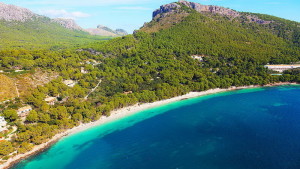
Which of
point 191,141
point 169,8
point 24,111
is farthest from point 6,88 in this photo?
point 169,8

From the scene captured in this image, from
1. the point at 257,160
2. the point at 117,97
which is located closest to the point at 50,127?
the point at 117,97

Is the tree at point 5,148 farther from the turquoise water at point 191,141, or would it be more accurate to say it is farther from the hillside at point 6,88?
the hillside at point 6,88

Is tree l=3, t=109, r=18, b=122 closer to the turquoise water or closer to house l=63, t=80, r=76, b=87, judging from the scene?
the turquoise water

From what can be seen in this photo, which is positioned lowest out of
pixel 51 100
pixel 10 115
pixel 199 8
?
pixel 10 115

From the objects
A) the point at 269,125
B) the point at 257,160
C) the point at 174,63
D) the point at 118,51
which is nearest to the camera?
the point at 257,160

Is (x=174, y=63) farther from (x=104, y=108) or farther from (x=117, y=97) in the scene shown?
(x=104, y=108)

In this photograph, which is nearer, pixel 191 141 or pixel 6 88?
pixel 191 141

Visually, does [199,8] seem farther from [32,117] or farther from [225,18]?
[32,117]
